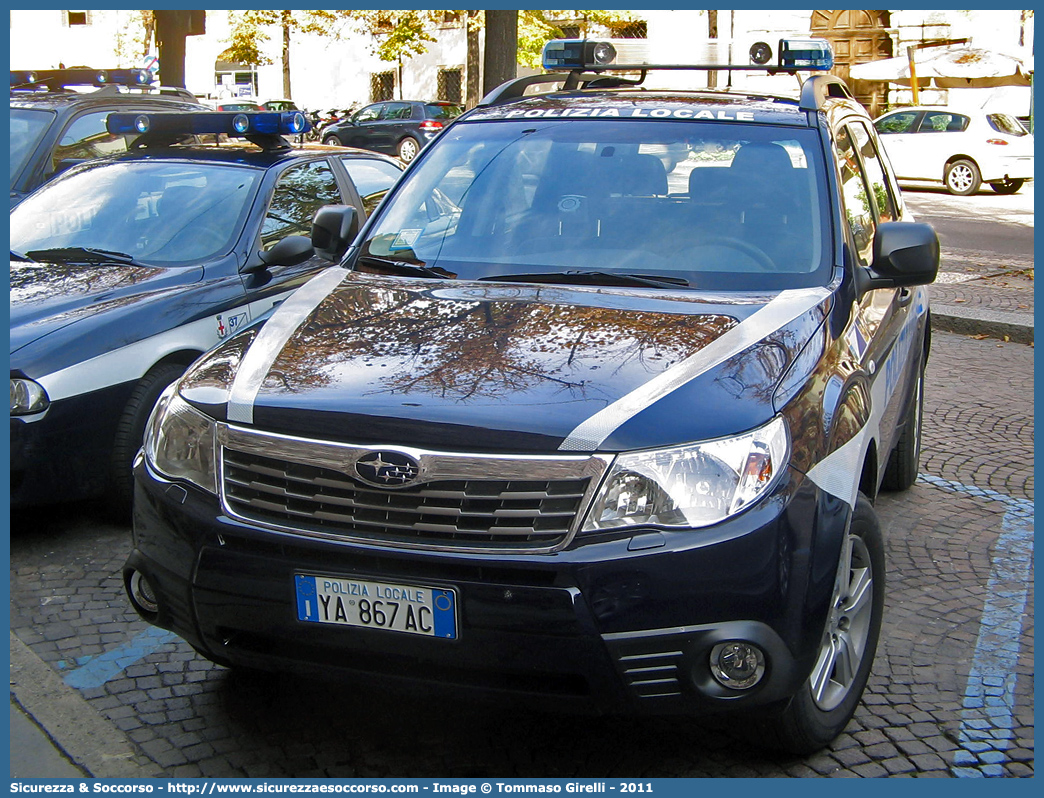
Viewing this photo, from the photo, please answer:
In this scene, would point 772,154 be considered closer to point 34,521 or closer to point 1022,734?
point 1022,734

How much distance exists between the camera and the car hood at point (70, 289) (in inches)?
188

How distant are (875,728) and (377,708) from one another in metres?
1.43

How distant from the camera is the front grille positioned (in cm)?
269

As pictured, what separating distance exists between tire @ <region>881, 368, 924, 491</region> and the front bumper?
2.47 m

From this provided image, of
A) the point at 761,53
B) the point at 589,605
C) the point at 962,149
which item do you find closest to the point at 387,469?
the point at 589,605

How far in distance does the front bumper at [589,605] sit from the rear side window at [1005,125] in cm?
2024

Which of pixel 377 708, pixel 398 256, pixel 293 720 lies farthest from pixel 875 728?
pixel 398 256

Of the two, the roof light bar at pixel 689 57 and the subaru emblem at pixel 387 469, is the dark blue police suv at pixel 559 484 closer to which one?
the subaru emblem at pixel 387 469

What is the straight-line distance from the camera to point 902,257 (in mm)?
3777

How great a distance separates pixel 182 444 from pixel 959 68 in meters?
32.0

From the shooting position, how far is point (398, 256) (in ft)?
13.6

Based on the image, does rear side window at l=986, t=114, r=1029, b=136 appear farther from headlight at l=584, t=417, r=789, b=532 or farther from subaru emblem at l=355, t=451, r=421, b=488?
subaru emblem at l=355, t=451, r=421, b=488

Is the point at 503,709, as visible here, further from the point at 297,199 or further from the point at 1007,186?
the point at 1007,186

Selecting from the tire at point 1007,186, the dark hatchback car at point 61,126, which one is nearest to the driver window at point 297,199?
the dark hatchback car at point 61,126
